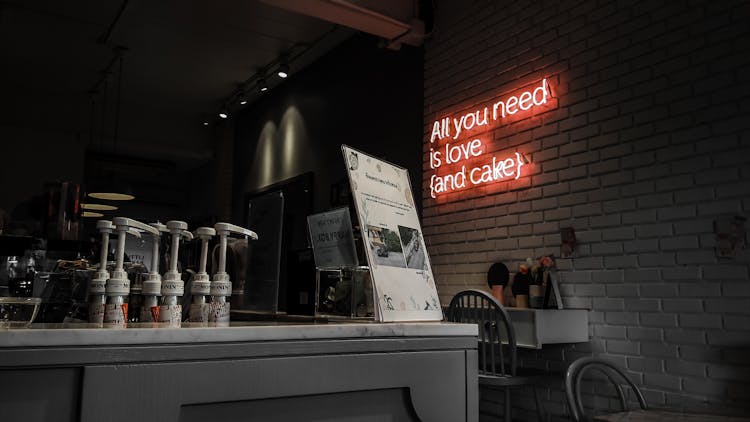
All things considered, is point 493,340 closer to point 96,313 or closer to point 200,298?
point 200,298

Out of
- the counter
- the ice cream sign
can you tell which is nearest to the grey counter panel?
the counter

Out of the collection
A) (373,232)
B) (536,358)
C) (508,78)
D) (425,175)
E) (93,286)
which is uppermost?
(508,78)

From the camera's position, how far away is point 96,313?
1.25 metres

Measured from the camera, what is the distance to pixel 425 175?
16.6ft

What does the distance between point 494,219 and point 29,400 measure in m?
3.75

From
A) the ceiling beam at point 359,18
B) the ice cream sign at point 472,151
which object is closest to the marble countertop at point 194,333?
the ice cream sign at point 472,151

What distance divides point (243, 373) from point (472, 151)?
3696mm

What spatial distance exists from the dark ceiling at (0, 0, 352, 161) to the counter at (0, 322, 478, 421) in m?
4.98

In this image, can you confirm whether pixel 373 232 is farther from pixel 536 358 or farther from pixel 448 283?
pixel 448 283

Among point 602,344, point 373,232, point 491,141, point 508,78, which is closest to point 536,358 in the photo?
point 602,344

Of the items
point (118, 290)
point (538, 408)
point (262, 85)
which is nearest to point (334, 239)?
point (118, 290)

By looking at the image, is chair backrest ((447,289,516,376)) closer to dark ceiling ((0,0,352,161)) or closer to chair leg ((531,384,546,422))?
chair leg ((531,384,546,422))

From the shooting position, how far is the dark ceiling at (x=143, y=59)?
5.84 m

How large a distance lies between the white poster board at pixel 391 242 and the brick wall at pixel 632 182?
5.33ft
